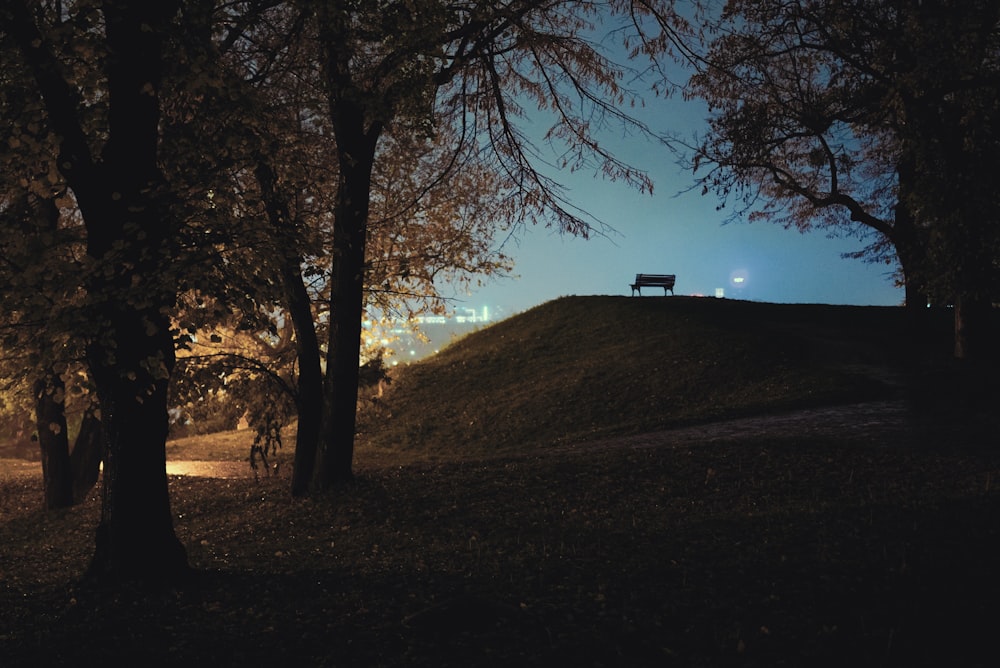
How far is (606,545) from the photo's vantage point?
8.63 meters

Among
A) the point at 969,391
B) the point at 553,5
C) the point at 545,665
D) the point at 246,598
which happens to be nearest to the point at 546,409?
the point at 969,391

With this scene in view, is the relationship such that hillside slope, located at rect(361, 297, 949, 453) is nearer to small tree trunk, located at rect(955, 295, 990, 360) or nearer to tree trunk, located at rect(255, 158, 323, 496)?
small tree trunk, located at rect(955, 295, 990, 360)

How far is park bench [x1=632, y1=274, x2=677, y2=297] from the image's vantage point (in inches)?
1432

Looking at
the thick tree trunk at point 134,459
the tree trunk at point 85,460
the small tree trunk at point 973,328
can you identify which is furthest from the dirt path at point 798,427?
the tree trunk at point 85,460

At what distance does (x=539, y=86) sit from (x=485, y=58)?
1.09m

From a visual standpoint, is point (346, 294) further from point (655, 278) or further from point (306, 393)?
point (655, 278)

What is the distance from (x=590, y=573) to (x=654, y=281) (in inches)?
1194

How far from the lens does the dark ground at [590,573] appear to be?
5.75 meters

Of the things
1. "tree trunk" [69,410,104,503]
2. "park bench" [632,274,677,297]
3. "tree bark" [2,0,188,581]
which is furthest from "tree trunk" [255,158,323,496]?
"park bench" [632,274,677,297]

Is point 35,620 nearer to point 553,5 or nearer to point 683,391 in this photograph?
point 553,5

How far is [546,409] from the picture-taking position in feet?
73.7

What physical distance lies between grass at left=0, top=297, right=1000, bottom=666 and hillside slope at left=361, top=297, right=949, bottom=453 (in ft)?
0.55

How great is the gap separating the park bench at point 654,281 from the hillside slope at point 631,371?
2.10 metres

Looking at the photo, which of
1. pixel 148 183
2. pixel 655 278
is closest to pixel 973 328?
pixel 655 278
